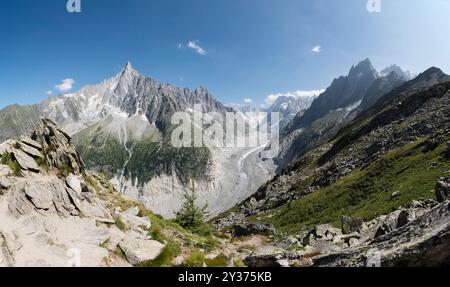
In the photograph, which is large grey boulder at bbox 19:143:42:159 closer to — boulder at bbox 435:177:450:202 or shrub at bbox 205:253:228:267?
shrub at bbox 205:253:228:267

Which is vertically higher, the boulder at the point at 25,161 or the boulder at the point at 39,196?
the boulder at the point at 25,161

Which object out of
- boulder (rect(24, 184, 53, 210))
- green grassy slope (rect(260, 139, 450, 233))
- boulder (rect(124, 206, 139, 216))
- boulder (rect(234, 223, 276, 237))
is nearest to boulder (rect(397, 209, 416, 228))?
boulder (rect(124, 206, 139, 216))

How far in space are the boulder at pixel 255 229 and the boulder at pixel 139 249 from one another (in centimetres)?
3058

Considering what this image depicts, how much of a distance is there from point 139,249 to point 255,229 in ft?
108

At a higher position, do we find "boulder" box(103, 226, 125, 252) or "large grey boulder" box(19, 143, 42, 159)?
"large grey boulder" box(19, 143, 42, 159)

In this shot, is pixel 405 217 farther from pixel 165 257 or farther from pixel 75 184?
pixel 75 184

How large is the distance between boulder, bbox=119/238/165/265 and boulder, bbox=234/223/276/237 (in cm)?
3058

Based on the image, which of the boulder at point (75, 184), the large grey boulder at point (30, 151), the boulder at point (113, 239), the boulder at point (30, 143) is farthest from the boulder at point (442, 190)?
the boulder at point (30, 143)

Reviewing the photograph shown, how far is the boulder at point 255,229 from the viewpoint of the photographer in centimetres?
5088

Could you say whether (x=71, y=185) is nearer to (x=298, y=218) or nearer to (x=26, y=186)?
(x=26, y=186)

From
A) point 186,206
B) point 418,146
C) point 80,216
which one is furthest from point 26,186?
point 418,146

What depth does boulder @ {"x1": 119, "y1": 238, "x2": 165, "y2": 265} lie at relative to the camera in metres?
20.5

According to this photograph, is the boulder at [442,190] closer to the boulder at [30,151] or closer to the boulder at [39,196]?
the boulder at [39,196]

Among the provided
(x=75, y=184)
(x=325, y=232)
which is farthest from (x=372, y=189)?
(x=75, y=184)
